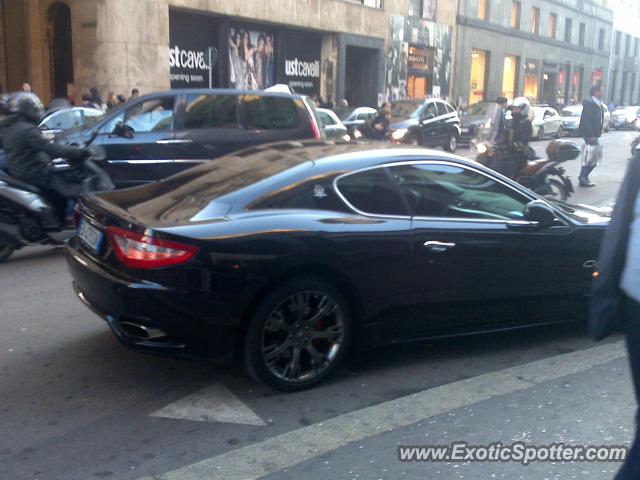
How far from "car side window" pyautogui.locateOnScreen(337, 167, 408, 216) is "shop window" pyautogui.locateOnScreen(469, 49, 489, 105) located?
122ft

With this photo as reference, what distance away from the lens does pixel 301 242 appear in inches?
174

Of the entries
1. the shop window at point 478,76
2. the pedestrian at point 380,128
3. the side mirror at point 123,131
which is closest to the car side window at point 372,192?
the side mirror at point 123,131

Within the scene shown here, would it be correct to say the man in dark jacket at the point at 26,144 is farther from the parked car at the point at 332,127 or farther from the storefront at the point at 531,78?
the storefront at the point at 531,78

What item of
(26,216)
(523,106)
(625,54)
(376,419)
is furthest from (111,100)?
(625,54)

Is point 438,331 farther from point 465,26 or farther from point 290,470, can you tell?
point 465,26

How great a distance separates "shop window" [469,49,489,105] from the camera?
40666mm

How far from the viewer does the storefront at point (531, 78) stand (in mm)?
46531

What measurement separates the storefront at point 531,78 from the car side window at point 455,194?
43391 millimetres

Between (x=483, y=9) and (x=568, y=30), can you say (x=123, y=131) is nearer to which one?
(x=483, y=9)

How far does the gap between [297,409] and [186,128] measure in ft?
20.6

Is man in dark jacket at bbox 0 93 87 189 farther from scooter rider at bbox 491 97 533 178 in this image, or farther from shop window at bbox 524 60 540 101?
shop window at bbox 524 60 540 101

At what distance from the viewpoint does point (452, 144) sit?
24109 millimetres

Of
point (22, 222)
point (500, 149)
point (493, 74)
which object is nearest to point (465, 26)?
point (493, 74)

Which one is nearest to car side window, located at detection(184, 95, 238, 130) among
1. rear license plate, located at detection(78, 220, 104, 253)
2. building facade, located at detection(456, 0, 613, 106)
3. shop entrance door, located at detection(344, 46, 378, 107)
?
rear license plate, located at detection(78, 220, 104, 253)
